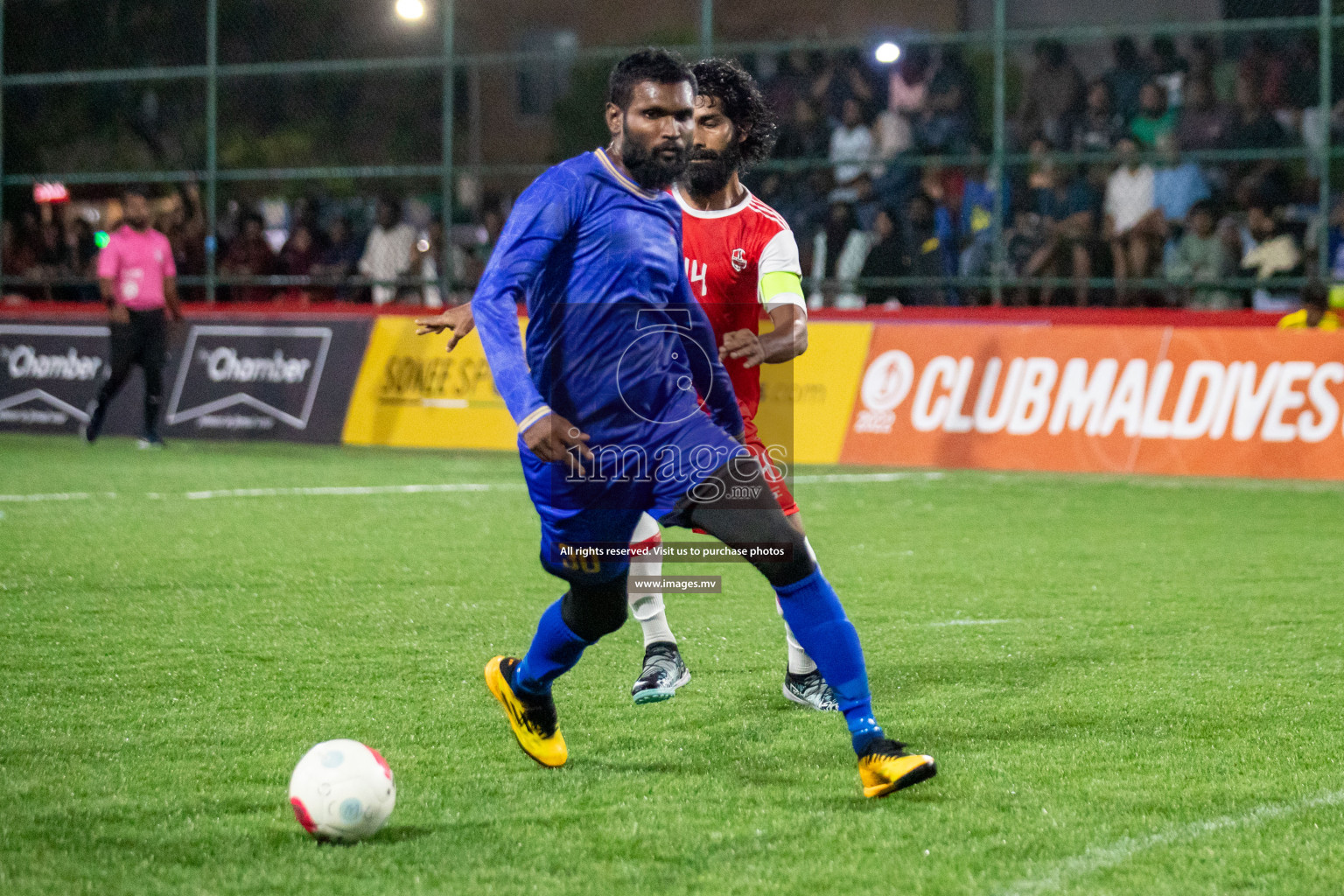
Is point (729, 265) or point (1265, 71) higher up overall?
point (1265, 71)

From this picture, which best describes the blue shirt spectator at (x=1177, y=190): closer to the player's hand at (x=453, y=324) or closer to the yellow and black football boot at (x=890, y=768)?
the player's hand at (x=453, y=324)

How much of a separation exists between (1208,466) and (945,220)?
435cm

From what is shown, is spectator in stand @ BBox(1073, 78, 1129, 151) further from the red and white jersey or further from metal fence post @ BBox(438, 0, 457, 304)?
the red and white jersey

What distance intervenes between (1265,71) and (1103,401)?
14.7 ft

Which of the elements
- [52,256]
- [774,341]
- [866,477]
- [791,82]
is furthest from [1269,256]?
[52,256]

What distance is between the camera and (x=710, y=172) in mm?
5730

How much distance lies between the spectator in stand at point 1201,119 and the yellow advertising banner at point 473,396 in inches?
151

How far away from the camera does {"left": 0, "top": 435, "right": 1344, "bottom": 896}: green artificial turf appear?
3773mm

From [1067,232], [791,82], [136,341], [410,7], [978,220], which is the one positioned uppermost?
[410,7]

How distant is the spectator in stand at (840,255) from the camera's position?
16.1 m

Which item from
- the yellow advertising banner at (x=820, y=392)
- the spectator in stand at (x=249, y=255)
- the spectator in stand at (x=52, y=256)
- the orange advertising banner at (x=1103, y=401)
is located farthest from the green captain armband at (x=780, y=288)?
the spectator in stand at (x=52, y=256)

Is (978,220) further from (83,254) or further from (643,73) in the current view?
(643,73)

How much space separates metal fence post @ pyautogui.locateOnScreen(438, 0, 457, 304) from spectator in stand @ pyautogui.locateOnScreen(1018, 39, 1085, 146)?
19.8 ft

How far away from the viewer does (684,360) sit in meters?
4.60
